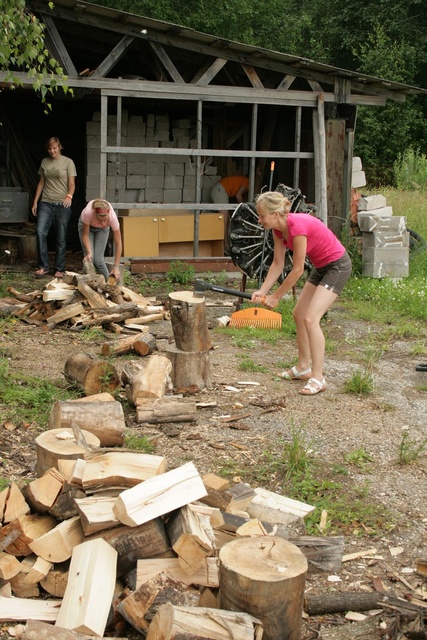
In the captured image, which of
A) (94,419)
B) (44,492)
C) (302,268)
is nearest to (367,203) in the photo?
(302,268)

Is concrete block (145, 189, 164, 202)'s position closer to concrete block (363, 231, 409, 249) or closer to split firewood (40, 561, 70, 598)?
concrete block (363, 231, 409, 249)

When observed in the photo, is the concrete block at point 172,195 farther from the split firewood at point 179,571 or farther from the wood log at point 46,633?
the wood log at point 46,633

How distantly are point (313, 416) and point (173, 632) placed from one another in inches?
137

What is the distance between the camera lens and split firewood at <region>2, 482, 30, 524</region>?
381 cm

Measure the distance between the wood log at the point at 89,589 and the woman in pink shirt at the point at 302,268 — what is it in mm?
3583

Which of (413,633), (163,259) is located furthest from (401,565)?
(163,259)

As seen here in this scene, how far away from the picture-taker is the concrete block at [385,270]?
12523 millimetres

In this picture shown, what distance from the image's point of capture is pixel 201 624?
3.02m

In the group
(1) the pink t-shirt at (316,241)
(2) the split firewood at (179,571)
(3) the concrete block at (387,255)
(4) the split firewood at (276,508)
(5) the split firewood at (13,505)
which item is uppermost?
(1) the pink t-shirt at (316,241)

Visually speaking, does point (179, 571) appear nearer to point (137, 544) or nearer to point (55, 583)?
point (137, 544)

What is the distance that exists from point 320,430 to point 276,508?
163 centimetres

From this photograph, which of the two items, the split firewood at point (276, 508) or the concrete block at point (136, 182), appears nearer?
the split firewood at point (276, 508)

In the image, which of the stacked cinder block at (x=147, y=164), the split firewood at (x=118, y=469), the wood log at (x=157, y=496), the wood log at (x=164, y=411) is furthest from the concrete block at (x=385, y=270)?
the wood log at (x=157, y=496)

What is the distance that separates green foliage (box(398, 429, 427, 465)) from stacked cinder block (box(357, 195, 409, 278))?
22.7 feet
